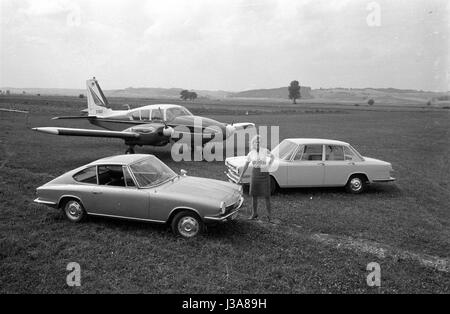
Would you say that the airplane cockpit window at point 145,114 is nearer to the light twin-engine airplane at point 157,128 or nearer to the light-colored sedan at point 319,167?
the light twin-engine airplane at point 157,128

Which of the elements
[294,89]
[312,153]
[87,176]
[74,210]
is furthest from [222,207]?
[294,89]

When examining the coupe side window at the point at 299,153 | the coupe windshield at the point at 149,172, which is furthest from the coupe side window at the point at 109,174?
the coupe side window at the point at 299,153

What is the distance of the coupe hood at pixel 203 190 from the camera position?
6.80 m

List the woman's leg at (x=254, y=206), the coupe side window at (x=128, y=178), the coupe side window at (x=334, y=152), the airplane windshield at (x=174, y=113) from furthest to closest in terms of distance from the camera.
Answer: the airplane windshield at (x=174, y=113), the coupe side window at (x=334, y=152), the woman's leg at (x=254, y=206), the coupe side window at (x=128, y=178)

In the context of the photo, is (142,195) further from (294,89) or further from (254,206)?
(294,89)

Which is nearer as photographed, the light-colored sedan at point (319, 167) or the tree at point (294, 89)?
the light-colored sedan at point (319, 167)

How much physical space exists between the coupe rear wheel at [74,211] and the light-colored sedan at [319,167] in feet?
14.0

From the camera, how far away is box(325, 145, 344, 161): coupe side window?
33.9 ft

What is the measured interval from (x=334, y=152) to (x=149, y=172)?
571 centimetres

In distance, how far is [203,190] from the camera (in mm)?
7141

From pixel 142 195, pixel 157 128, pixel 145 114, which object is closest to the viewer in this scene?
pixel 142 195

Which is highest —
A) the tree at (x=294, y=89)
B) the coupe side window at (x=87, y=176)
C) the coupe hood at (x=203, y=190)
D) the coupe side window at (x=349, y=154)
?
the tree at (x=294, y=89)

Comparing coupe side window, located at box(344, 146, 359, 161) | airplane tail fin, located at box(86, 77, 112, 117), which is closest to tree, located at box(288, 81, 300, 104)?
airplane tail fin, located at box(86, 77, 112, 117)
